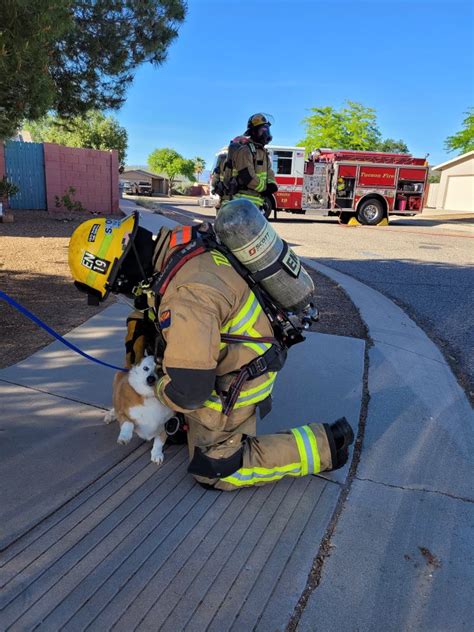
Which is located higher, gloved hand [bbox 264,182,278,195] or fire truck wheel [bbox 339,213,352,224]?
gloved hand [bbox 264,182,278,195]

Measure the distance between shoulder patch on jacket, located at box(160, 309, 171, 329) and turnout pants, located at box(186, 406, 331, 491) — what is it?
48 cm

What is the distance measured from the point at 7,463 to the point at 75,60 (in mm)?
8101

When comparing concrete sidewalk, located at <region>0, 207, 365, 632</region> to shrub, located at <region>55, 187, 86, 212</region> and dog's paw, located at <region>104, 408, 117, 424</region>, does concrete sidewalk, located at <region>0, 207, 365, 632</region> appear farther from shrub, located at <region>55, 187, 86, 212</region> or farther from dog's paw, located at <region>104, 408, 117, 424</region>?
shrub, located at <region>55, 187, 86, 212</region>

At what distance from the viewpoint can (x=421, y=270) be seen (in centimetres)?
772

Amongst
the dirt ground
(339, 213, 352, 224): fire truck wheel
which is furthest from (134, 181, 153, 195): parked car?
the dirt ground

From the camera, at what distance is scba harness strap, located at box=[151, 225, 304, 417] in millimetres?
2068

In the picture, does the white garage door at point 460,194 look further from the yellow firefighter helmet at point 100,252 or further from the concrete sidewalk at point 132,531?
the yellow firefighter helmet at point 100,252

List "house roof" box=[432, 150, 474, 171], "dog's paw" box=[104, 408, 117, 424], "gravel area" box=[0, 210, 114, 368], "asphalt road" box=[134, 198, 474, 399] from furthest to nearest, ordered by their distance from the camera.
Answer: "house roof" box=[432, 150, 474, 171]
"asphalt road" box=[134, 198, 474, 399]
"gravel area" box=[0, 210, 114, 368]
"dog's paw" box=[104, 408, 117, 424]

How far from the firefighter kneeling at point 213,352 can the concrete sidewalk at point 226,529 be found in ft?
0.52

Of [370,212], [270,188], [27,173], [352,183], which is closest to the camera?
[270,188]

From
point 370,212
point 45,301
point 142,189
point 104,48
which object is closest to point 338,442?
point 45,301

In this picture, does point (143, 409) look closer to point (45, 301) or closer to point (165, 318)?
point (165, 318)

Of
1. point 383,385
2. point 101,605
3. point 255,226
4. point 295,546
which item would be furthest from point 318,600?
point 383,385

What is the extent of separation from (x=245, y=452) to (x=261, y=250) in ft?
3.09
